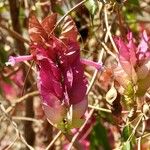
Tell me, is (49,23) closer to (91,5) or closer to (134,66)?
(134,66)

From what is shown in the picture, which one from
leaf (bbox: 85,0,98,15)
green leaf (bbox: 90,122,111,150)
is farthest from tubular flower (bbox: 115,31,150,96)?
green leaf (bbox: 90,122,111,150)

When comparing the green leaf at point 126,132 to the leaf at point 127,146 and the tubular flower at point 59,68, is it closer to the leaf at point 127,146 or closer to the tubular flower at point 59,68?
the leaf at point 127,146

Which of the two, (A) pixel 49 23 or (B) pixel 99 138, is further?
(B) pixel 99 138

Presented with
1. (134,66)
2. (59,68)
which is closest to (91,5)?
(134,66)

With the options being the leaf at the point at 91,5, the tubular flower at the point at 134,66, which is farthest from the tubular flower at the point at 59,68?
the leaf at the point at 91,5

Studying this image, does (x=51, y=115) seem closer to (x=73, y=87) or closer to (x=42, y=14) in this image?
(x=73, y=87)

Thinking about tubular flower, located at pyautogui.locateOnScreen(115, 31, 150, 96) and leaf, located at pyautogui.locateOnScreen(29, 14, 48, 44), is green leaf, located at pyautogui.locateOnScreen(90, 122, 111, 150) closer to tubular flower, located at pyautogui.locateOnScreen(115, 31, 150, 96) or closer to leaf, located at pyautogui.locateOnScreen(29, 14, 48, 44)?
tubular flower, located at pyautogui.locateOnScreen(115, 31, 150, 96)

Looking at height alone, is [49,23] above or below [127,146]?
above
